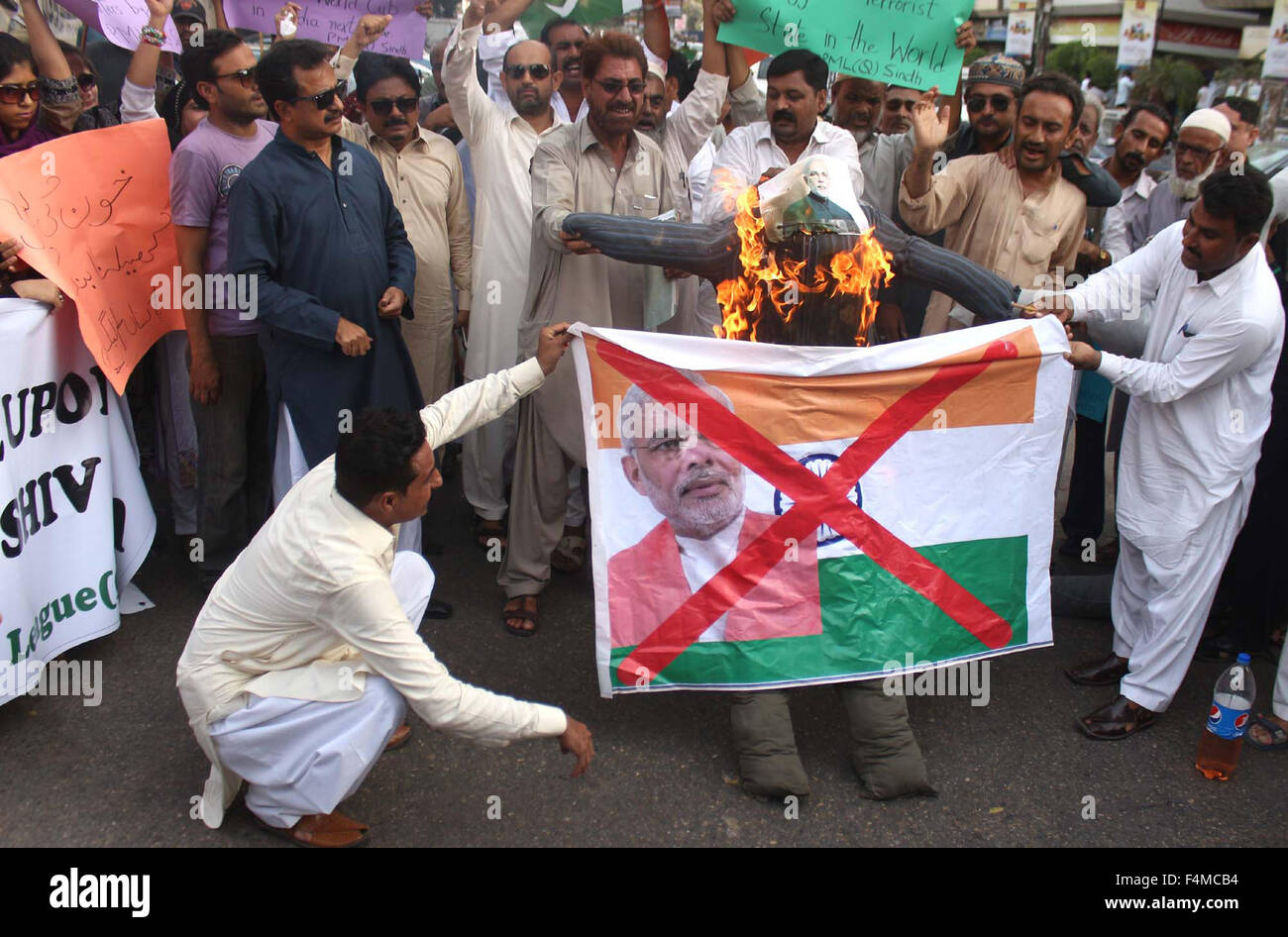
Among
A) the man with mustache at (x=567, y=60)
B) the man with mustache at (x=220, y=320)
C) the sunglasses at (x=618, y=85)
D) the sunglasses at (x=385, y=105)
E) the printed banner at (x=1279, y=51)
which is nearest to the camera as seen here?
the sunglasses at (x=618, y=85)

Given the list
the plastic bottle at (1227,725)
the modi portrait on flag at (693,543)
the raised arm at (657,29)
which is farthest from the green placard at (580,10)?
the plastic bottle at (1227,725)

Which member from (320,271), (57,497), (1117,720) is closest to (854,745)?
(1117,720)

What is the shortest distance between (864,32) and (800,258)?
151 cm

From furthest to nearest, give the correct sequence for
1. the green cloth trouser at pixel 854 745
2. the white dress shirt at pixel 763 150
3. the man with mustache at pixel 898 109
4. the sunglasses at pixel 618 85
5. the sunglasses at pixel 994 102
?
the man with mustache at pixel 898 109 → the sunglasses at pixel 994 102 → the white dress shirt at pixel 763 150 → the sunglasses at pixel 618 85 → the green cloth trouser at pixel 854 745

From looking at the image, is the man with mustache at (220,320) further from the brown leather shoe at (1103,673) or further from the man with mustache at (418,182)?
the brown leather shoe at (1103,673)

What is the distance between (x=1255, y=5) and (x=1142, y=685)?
79.5 ft

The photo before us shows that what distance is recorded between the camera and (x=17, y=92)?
155 inches

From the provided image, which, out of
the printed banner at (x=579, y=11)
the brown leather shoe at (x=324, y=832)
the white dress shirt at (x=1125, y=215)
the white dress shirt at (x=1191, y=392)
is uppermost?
the printed banner at (x=579, y=11)

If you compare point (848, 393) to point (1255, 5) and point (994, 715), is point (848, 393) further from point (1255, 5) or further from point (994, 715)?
point (1255, 5)

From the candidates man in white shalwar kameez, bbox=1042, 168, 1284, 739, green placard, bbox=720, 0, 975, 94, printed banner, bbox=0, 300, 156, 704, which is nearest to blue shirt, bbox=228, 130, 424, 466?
printed banner, bbox=0, 300, 156, 704

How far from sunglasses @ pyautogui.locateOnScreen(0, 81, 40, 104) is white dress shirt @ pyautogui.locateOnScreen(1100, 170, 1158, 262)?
467 cm

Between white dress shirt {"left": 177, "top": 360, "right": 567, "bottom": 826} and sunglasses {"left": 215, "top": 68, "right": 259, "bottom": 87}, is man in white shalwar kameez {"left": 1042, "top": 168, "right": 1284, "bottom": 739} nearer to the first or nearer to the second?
white dress shirt {"left": 177, "top": 360, "right": 567, "bottom": 826}

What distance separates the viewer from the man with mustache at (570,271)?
404 centimetres

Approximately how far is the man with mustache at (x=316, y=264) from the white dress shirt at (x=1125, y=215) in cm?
338
